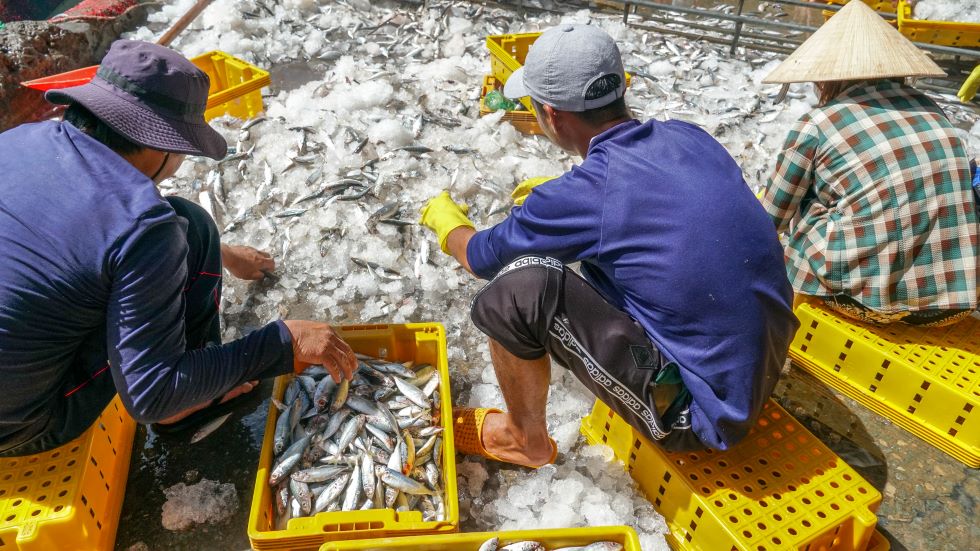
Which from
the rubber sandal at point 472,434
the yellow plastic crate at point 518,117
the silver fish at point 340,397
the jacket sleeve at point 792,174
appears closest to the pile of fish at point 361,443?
the silver fish at point 340,397

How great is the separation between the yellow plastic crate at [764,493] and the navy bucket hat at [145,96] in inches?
80.4

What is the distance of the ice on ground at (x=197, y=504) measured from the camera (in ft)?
8.54

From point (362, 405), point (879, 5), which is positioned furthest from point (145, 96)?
point (879, 5)

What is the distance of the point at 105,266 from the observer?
1.91 metres

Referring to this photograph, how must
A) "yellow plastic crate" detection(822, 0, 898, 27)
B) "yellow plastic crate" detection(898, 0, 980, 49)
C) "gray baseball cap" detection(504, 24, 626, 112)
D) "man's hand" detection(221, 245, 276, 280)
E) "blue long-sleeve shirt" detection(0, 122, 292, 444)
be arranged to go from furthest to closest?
"yellow plastic crate" detection(822, 0, 898, 27)
"yellow plastic crate" detection(898, 0, 980, 49)
"man's hand" detection(221, 245, 276, 280)
"gray baseball cap" detection(504, 24, 626, 112)
"blue long-sleeve shirt" detection(0, 122, 292, 444)

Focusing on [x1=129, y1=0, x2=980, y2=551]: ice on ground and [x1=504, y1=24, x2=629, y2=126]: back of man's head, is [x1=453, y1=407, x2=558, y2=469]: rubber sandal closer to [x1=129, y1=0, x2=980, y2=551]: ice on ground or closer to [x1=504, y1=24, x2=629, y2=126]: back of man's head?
[x1=129, y1=0, x2=980, y2=551]: ice on ground

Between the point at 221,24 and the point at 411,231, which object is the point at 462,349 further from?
the point at 221,24

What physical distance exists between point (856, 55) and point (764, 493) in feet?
6.73

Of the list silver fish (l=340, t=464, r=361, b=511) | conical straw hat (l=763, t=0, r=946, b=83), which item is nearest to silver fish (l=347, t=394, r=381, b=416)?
silver fish (l=340, t=464, r=361, b=511)

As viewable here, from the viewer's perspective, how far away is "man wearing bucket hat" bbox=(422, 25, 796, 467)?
2.08 metres

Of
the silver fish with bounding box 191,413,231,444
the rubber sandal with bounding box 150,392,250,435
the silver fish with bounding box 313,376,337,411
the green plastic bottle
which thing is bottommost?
the silver fish with bounding box 191,413,231,444

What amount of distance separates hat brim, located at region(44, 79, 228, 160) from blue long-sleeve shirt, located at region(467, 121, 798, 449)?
1246 millimetres

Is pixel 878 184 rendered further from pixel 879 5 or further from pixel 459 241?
pixel 879 5

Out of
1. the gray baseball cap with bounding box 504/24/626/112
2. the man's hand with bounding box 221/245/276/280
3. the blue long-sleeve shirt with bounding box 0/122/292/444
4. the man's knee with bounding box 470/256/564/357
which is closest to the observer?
the blue long-sleeve shirt with bounding box 0/122/292/444
